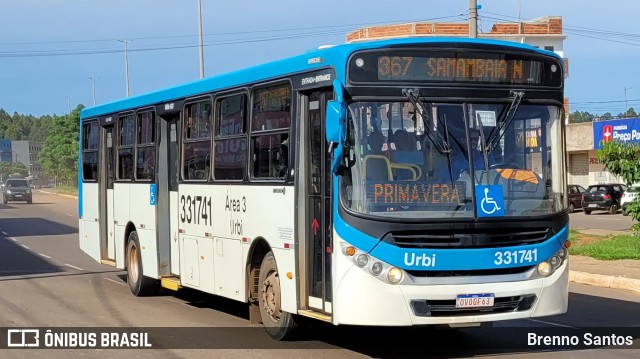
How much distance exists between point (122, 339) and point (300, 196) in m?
2.82

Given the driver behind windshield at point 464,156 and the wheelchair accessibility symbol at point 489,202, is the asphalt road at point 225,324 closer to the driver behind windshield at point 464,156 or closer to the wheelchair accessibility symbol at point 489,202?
the wheelchair accessibility symbol at point 489,202

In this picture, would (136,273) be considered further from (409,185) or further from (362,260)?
(409,185)

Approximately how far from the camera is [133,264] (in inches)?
621

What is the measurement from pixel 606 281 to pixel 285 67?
883cm

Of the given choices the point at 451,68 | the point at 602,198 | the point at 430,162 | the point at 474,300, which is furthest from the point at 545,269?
the point at 602,198

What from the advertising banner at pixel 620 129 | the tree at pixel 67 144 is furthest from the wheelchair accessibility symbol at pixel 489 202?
the tree at pixel 67 144

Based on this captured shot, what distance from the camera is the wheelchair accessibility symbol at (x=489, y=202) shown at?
352 inches

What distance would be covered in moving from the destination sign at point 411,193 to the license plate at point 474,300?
A: 2.91ft

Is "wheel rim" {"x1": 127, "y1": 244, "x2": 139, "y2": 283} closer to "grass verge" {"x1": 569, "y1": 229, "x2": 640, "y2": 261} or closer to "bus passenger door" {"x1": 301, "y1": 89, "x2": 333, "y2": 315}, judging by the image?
"bus passenger door" {"x1": 301, "y1": 89, "x2": 333, "y2": 315}

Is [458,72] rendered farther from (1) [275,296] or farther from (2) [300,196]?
(1) [275,296]

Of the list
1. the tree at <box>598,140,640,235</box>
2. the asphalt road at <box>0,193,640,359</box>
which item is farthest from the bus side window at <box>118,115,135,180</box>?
the tree at <box>598,140,640,235</box>

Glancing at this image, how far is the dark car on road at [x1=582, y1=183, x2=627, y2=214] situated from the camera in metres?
44.5

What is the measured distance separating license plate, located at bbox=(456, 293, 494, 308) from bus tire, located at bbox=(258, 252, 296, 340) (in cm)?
225

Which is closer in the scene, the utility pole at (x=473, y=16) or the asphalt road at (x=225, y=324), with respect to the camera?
the asphalt road at (x=225, y=324)
